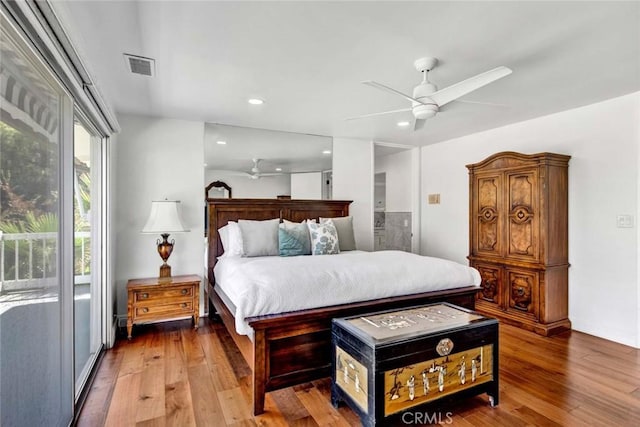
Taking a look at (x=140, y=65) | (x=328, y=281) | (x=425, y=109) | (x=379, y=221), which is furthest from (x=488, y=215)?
(x=140, y=65)

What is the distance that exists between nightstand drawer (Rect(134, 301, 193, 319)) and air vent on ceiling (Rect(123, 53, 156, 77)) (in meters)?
2.11

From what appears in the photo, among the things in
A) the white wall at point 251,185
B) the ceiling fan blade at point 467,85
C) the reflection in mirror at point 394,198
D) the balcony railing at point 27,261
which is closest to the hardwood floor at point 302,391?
the balcony railing at point 27,261

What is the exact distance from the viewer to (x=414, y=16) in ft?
6.09

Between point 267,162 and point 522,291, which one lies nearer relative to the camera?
point 522,291

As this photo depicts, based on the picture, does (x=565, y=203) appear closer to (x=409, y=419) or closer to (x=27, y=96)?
(x=409, y=419)

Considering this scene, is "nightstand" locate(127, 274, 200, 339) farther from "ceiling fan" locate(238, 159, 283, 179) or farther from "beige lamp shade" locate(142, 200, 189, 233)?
"ceiling fan" locate(238, 159, 283, 179)

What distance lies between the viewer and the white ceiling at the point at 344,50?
5.96 ft

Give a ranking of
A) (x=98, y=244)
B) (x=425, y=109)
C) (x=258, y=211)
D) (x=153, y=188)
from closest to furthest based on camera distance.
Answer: (x=425, y=109) < (x=98, y=244) < (x=153, y=188) < (x=258, y=211)

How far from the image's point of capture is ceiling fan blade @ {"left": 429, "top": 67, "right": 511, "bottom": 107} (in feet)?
6.57

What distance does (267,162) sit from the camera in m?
4.44

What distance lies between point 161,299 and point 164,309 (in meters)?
0.11

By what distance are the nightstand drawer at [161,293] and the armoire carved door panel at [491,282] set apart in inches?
130

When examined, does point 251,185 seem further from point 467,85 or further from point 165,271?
point 467,85

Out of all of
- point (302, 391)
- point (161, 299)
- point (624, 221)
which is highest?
point (624, 221)
